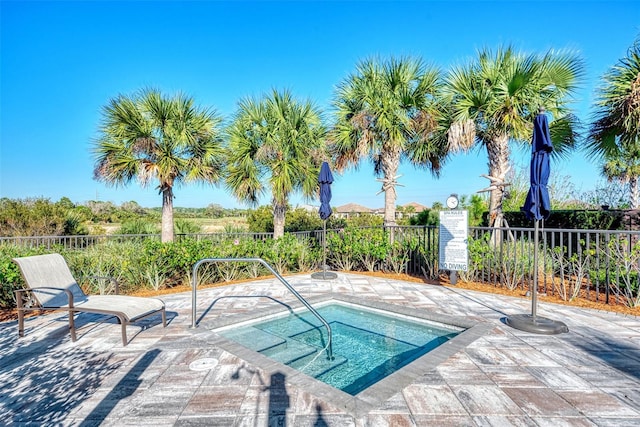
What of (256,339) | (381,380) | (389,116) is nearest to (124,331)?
(256,339)

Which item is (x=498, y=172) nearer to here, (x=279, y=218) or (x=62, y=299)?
(x=279, y=218)

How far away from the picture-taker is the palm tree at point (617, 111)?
5688mm

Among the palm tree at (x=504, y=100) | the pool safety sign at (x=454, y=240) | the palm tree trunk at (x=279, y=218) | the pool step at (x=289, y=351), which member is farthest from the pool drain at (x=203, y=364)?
the palm tree at (x=504, y=100)

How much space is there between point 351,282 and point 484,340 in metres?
3.54

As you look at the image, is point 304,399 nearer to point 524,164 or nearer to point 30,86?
point 30,86

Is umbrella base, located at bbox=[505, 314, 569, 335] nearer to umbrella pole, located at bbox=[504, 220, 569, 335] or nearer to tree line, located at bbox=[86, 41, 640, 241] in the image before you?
umbrella pole, located at bbox=[504, 220, 569, 335]

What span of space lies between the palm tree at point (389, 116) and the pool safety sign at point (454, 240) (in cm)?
250

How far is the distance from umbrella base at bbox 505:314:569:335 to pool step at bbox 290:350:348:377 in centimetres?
217

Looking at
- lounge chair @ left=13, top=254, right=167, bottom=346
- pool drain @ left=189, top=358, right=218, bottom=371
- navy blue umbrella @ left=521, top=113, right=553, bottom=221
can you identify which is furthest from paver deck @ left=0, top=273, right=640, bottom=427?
navy blue umbrella @ left=521, top=113, right=553, bottom=221

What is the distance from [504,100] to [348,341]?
6.64m

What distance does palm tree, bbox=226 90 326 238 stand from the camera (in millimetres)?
8719

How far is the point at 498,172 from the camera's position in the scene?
7906 millimetres

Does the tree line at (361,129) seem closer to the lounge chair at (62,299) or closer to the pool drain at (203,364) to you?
the lounge chair at (62,299)

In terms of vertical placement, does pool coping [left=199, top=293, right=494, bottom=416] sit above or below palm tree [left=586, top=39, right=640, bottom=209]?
below
